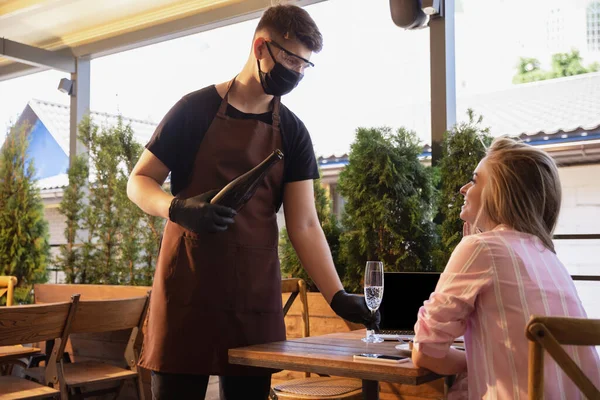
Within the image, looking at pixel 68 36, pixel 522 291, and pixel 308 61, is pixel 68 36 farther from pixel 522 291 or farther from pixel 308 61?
pixel 522 291

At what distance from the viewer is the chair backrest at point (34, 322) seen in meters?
2.96

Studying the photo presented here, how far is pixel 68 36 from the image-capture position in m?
7.32

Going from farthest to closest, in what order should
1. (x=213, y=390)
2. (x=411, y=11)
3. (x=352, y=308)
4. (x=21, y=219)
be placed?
(x=21, y=219)
(x=213, y=390)
(x=411, y=11)
(x=352, y=308)

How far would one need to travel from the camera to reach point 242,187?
181 centimetres

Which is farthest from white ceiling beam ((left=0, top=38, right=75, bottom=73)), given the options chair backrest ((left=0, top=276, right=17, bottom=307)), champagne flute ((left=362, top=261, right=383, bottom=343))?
champagne flute ((left=362, top=261, right=383, bottom=343))

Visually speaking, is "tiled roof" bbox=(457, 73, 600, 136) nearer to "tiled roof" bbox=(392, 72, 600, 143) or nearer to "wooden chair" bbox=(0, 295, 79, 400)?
"tiled roof" bbox=(392, 72, 600, 143)

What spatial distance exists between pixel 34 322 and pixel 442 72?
2.99 metres

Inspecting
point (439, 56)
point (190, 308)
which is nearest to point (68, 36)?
point (439, 56)

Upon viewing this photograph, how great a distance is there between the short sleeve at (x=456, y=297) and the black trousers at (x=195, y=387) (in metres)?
0.56

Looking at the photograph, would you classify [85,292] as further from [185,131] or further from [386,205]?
[185,131]

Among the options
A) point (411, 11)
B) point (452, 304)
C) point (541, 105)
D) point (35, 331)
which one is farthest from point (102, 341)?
point (541, 105)

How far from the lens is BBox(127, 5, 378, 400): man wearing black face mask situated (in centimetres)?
190

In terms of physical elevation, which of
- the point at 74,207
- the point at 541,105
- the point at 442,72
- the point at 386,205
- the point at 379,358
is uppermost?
the point at 541,105

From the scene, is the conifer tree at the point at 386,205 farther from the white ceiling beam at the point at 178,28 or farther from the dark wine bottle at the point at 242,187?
the dark wine bottle at the point at 242,187
